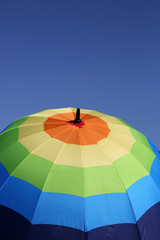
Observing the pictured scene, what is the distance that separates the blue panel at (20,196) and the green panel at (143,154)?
2.56 metres

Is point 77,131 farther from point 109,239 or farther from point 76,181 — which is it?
point 109,239

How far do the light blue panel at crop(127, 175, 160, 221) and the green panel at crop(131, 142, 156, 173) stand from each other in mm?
400

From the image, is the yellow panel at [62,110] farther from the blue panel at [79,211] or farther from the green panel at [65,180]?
the blue panel at [79,211]

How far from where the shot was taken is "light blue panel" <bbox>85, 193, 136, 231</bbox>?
13.8 ft

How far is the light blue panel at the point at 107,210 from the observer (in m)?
4.21

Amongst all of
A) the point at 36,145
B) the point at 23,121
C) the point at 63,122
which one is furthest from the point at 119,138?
the point at 23,121

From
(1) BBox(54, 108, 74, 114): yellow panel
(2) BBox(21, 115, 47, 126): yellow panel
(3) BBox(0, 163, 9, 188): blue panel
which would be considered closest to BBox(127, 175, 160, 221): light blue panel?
(3) BBox(0, 163, 9, 188): blue panel

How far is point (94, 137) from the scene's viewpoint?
5473mm

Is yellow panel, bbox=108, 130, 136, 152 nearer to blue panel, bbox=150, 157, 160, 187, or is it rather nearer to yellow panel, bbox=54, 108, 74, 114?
blue panel, bbox=150, 157, 160, 187

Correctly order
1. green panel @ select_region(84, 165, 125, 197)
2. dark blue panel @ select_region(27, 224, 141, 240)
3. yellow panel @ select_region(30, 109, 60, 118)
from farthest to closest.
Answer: yellow panel @ select_region(30, 109, 60, 118) < green panel @ select_region(84, 165, 125, 197) < dark blue panel @ select_region(27, 224, 141, 240)

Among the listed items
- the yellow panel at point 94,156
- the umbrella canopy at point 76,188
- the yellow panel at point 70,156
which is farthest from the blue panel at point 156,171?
the yellow panel at point 70,156

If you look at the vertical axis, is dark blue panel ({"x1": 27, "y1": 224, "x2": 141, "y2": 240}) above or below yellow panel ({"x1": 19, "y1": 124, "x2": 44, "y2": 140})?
below

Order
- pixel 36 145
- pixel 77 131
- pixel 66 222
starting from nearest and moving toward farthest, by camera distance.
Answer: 1. pixel 66 222
2. pixel 36 145
3. pixel 77 131

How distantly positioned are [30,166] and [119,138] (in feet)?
7.88
